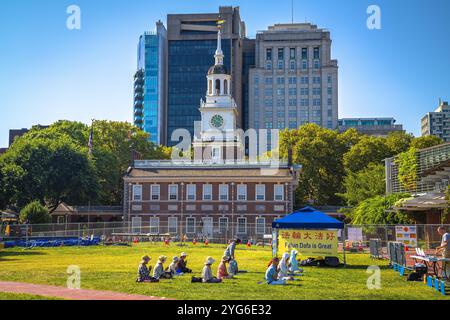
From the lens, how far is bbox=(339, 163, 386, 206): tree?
2414 inches

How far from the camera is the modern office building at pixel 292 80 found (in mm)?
146875

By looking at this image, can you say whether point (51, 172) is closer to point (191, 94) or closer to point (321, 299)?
point (321, 299)

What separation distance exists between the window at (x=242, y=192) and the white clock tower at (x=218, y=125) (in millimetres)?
7653

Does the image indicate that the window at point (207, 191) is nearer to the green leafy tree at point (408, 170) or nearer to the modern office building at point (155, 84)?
the green leafy tree at point (408, 170)

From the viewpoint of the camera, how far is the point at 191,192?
60094mm

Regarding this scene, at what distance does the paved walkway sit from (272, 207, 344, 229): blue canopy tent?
38.4 ft

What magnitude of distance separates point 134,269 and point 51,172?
36481 millimetres

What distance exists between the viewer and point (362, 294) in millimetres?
18438

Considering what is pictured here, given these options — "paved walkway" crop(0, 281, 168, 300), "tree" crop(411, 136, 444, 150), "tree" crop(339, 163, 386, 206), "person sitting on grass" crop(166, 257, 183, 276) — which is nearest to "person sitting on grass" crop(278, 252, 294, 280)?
"person sitting on grass" crop(166, 257, 183, 276)

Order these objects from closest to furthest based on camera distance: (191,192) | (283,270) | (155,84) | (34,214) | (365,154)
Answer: (283,270) < (34,214) < (191,192) < (365,154) < (155,84)

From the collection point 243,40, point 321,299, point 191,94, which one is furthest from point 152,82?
point 321,299

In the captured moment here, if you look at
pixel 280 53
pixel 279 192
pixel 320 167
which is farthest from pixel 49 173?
pixel 280 53

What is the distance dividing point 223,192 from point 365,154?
23130mm

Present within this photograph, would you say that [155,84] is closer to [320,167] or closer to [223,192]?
[320,167]
